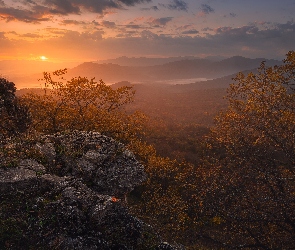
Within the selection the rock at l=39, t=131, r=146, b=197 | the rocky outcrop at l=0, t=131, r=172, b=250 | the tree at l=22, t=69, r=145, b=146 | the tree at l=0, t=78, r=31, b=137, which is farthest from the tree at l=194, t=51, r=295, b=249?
the tree at l=0, t=78, r=31, b=137

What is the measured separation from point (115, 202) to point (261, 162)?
52.3ft

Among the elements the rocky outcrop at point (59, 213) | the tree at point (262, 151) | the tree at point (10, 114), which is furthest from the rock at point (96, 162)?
the tree at point (262, 151)

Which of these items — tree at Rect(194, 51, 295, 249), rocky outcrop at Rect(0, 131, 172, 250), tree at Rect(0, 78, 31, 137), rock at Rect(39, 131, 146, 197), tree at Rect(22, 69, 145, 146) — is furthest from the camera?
tree at Rect(22, 69, 145, 146)

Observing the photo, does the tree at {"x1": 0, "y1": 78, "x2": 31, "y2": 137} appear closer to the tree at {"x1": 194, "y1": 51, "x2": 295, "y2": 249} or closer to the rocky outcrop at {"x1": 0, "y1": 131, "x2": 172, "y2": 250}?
the rocky outcrop at {"x1": 0, "y1": 131, "x2": 172, "y2": 250}

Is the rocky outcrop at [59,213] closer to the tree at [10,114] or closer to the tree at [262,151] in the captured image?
the tree at [10,114]

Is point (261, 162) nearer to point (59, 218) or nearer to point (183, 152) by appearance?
point (59, 218)

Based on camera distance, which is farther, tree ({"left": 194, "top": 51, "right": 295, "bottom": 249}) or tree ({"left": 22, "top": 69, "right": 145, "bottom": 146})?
tree ({"left": 22, "top": 69, "right": 145, "bottom": 146})

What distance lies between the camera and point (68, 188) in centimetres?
1230

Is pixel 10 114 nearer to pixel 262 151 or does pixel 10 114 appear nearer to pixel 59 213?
pixel 59 213

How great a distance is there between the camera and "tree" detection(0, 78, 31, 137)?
19.3m

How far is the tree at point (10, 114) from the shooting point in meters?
19.3

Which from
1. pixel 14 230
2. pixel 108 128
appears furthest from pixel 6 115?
pixel 14 230

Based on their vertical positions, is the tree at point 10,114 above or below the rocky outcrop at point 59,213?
above

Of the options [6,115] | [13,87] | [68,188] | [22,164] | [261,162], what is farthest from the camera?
[261,162]
